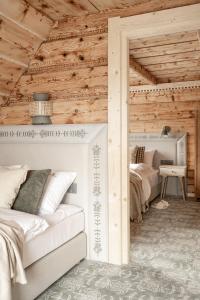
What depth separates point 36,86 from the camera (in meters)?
3.40

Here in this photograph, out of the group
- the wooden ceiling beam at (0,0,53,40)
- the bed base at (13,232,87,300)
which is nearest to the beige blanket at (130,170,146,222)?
the bed base at (13,232,87,300)

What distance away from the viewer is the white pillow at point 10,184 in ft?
8.54

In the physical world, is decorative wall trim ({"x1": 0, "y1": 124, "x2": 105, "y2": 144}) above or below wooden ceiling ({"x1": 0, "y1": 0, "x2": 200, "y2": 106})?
below

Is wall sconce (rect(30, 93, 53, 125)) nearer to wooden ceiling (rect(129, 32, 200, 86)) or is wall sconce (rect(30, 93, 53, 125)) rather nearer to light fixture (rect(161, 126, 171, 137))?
wooden ceiling (rect(129, 32, 200, 86))

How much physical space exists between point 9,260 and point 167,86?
5195 mm

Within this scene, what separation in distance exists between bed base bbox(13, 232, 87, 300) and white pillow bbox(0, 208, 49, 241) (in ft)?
0.78

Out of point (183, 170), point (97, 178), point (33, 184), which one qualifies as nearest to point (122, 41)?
point (97, 178)

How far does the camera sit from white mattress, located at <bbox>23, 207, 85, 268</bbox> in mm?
2251

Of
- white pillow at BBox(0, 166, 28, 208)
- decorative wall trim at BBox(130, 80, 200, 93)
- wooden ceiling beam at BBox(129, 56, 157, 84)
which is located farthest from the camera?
decorative wall trim at BBox(130, 80, 200, 93)

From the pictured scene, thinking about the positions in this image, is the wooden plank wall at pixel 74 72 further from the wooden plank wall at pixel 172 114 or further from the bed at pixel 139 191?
the wooden plank wall at pixel 172 114

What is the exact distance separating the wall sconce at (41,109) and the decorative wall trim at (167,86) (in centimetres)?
362

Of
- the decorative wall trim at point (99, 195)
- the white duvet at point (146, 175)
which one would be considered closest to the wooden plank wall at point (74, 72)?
the decorative wall trim at point (99, 195)

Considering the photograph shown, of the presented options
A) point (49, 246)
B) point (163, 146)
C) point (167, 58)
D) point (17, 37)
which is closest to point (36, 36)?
point (17, 37)

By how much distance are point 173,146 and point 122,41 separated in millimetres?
3787
